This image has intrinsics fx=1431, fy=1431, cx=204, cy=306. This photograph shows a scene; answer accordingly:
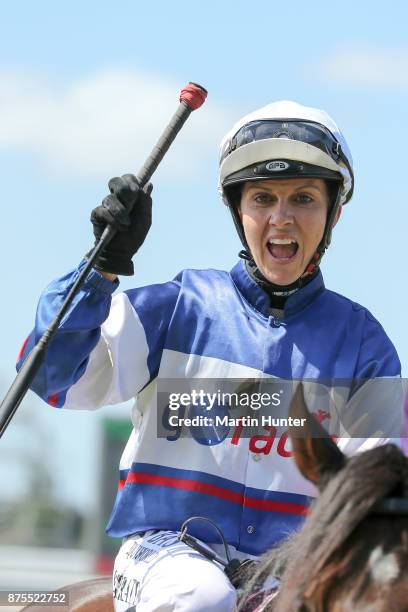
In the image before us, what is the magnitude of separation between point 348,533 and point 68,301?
1.44 m

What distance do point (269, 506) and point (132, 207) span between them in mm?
992

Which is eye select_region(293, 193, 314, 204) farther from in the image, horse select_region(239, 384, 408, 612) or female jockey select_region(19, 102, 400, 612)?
horse select_region(239, 384, 408, 612)

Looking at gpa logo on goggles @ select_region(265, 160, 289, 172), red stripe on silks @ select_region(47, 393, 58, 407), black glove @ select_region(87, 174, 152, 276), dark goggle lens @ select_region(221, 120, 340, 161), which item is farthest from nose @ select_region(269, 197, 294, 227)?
red stripe on silks @ select_region(47, 393, 58, 407)

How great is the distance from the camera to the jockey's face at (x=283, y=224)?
4668 millimetres

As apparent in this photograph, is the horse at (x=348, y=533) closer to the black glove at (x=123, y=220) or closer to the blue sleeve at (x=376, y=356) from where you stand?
the black glove at (x=123, y=220)

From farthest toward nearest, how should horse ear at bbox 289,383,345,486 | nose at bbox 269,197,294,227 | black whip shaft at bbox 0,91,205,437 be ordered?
nose at bbox 269,197,294,227, black whip shaft at bbox 0,91,205,437, horse ear at bbox 289,383,345,486

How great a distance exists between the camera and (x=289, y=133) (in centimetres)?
473

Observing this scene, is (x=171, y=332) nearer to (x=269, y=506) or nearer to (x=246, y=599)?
(x=269, y=506)

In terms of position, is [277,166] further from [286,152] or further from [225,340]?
[225,340]

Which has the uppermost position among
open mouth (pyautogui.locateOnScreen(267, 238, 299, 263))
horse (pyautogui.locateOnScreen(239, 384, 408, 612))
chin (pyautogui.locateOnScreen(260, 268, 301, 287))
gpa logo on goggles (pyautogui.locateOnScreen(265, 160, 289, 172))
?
gpa logo on goggles (pyautogui.locateOnScreen(265, 160, 289, 172))

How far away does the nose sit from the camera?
15.2 ft

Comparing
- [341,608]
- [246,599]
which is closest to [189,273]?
[246,599]

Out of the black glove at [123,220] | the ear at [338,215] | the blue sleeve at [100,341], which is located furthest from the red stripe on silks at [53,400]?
the ear at [338,215]

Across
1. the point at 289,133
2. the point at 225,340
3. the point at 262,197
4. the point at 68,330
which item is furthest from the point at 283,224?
the point at 68,330
